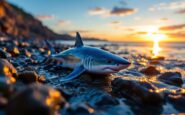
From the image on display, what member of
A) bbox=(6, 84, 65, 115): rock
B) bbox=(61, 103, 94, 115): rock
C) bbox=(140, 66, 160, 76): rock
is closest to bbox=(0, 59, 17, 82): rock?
bbox=(61, 103, 94, 115): rock

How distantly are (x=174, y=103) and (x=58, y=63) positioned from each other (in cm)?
436

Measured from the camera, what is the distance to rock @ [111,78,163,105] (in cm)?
386

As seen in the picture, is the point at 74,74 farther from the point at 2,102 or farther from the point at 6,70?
the point at 2,102

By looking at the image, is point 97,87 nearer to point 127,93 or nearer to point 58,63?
point 127,93

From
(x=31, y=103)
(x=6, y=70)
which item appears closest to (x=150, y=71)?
(x=6, y=70)

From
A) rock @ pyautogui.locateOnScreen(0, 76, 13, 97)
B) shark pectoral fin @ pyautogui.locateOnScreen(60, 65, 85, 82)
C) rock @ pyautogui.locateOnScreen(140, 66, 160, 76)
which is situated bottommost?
rock @ pyautogui.locateOnScreen(140, 66, 160, 76)

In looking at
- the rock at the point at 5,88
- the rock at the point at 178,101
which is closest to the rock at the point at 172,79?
the rock at the point at 178,101

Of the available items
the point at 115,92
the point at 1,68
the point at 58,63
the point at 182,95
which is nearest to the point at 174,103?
the point at 182,95

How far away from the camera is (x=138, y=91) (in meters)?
4.04

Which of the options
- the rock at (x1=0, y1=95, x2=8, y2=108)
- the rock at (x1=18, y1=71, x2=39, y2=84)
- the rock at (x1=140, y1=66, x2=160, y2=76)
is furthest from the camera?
the rock at (x1=140, y1=66, x2=160, y2=76)

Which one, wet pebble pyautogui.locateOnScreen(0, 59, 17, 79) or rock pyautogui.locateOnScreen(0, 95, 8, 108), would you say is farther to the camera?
wet pebble pyautogui.locateOnScreen(0, 59, 17, 79)

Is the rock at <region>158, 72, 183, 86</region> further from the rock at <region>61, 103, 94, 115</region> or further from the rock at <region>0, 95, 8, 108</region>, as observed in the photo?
the rock at <region>0, 95, 8, 108</region>

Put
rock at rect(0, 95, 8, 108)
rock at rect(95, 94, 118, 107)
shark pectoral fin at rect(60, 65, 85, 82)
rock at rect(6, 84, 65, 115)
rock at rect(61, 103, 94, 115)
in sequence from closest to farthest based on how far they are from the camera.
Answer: rock at rect(6, 84, 65, 115)
rock at rect(0, 95, 8, 108)
rock at rect(61, 103, 94, 115)
rock at rect(95, 94, 118, 107)
shark pectoral fin at rect(60, 65, 85, 82)

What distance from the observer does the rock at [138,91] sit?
152 inches
